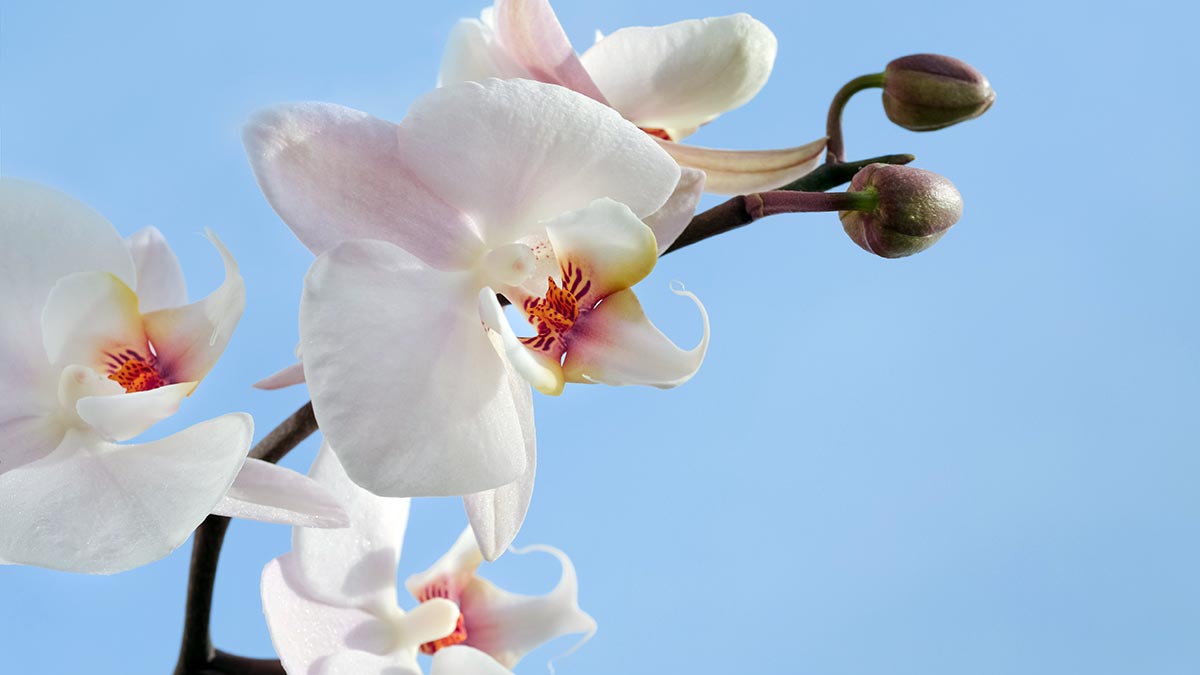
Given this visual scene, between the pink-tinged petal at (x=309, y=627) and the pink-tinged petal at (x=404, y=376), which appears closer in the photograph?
the pink-tinged petal at (x=404, y=376)

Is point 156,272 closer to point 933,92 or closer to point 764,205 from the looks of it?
point 764,205

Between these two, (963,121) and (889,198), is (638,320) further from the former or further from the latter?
(963,121)

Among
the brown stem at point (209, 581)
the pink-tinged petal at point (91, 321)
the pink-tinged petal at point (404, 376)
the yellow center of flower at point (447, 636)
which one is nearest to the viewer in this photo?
the pink-tinged petal at point (404, 376)

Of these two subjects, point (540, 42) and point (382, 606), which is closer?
point (540, 42)

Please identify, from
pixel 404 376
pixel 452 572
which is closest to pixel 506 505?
pixel 404 376

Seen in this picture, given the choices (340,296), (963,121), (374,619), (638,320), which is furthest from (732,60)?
(374,619)

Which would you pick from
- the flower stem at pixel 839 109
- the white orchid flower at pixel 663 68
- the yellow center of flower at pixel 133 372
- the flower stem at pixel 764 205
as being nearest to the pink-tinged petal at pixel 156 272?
the yellow center of flower at pixel 133 372

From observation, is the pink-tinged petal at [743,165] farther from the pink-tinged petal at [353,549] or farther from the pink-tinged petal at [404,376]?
the pink-tinged petal at [353,549]
